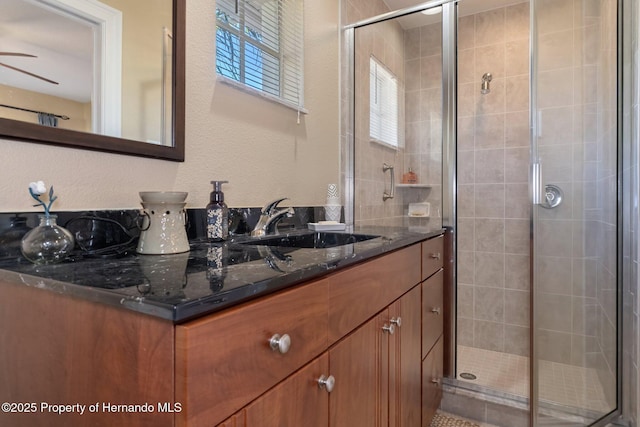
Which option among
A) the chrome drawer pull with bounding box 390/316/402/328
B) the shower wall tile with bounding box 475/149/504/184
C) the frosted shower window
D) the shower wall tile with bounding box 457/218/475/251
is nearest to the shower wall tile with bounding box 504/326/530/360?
the shower wall tile with bounding box 457/218/475/251

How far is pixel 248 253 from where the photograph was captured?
0.93m

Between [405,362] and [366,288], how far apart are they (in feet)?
1.49

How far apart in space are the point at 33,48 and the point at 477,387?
2262 mm

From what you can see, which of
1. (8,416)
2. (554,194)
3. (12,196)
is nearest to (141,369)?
(8,416)

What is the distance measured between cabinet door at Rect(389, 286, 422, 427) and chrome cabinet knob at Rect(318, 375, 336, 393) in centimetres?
39

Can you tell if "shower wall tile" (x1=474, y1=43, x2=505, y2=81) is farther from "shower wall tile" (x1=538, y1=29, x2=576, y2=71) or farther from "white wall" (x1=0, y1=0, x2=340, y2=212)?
"white wall" (x1=0, y1=0, x2=340, y2=212)

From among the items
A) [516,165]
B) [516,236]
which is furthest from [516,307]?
[516,165]

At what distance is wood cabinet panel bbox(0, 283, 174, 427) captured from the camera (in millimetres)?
477

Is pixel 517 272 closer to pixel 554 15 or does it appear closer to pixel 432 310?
pixel 432 310

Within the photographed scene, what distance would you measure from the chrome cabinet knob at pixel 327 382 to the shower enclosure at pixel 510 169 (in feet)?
4.29

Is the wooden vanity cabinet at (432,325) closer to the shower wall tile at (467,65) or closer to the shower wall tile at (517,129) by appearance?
the shower wall tile at (517,129)

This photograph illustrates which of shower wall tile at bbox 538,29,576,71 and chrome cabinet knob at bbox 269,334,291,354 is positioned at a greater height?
shower wall tile at bbox 538,29,576,71

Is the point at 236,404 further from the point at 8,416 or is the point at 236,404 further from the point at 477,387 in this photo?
the point at 477,387

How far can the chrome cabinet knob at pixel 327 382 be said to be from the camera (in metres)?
0.76
